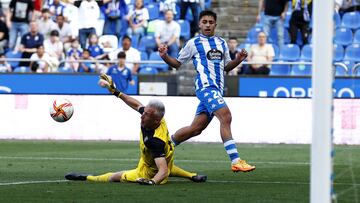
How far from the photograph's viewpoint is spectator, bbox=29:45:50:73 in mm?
26317

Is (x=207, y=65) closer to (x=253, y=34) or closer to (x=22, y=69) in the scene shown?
(x=253, y=34)

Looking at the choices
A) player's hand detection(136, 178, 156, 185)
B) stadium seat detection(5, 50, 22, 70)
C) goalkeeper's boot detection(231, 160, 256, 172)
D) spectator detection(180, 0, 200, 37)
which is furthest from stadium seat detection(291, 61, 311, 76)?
player's hand detection(136, 178, 156, 185)

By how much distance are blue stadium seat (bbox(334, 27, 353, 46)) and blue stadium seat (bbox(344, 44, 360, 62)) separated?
0.41m

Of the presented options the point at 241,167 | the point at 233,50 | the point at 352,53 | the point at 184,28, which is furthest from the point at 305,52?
the point at 241,167

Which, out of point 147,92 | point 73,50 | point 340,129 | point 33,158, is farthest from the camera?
point 73,50

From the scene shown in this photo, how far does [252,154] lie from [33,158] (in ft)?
13.4

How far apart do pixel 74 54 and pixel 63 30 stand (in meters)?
1.14

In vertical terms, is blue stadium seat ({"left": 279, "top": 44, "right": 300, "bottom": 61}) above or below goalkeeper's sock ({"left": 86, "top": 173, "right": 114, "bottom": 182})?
above

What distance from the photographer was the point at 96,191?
12094 millimetres

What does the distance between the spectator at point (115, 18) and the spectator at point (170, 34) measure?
52.5 inches

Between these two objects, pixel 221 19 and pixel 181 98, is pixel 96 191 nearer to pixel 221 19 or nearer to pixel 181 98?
pixel 181 98

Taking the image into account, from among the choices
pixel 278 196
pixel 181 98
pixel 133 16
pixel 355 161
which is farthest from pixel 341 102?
pixel 278 196

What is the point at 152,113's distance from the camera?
41.7ft

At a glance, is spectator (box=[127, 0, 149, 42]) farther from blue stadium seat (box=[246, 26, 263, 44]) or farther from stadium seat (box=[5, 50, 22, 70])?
stadium seat (box=[5, 50, 22, 70])
